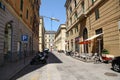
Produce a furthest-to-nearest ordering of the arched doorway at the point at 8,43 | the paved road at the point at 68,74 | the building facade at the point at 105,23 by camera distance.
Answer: the building facade at the point at 105,23 < the arched doorway at the point at 8,43 < the paved road at the point at 68,74

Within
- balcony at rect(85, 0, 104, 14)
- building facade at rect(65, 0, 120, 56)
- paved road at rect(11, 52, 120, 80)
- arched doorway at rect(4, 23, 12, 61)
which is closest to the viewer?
paved road at rect(11, 52, 120, 80)

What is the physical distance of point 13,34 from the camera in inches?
782

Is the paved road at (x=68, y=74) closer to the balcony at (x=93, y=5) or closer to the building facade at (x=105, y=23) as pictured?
the building facade at (x=105, y=23)

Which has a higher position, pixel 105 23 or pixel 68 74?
pixel 105 23

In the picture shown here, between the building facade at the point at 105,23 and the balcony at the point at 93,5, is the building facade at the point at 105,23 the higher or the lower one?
the lower one

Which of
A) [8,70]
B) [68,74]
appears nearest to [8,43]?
[8,70]

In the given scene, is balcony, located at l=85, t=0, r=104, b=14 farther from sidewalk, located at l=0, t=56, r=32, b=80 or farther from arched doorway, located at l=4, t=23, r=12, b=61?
sidewalk, located at l=0, t=56, r=32, b=80

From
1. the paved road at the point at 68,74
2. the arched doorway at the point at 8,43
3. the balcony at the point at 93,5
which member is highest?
the balcony at the point at 93,5

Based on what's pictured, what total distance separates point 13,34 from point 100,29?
11672mm

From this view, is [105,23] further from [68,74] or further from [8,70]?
[8,70]

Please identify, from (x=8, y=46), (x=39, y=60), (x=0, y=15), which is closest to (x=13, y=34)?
(x=8, y=46)

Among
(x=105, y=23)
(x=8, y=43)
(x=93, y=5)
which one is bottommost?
(x=8, y=43)

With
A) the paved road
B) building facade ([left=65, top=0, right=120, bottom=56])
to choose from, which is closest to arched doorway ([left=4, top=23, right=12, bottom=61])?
the paved road

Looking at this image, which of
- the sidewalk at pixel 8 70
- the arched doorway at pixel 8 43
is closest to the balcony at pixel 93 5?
the arched doorway at pixel 8 43
